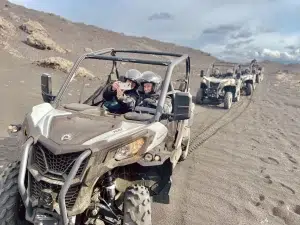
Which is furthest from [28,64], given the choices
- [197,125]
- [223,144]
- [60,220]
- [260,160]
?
[60,220]

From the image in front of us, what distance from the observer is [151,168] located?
3.94 m

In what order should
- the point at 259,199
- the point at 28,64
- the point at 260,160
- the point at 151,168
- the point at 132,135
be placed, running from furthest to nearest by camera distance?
the point at 28,64 → the point at 260,160 → the point at 259,199 → the point at 151,168 → the point at 132,135

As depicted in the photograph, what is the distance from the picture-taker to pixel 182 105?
3.98 metres

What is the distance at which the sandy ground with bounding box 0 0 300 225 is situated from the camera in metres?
4.81

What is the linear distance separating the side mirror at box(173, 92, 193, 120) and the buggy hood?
0.71 feet

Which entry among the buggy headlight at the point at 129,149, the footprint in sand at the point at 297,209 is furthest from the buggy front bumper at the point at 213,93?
the buggy headlight at the point at 129,149

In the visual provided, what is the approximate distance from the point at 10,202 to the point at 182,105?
1.80 metres

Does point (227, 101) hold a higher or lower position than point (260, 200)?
higher

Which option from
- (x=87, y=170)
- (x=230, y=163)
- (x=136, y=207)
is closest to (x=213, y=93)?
(x=230, y=163)

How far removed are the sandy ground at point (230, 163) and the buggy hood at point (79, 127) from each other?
2.11 feet

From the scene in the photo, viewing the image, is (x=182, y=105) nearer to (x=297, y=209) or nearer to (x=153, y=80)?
(x=153, y=80)

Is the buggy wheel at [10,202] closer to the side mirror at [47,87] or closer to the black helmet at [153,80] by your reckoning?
the side mirror at [47,87]

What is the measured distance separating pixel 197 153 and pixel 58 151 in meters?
4.37

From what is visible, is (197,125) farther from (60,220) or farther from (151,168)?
(60,220)
